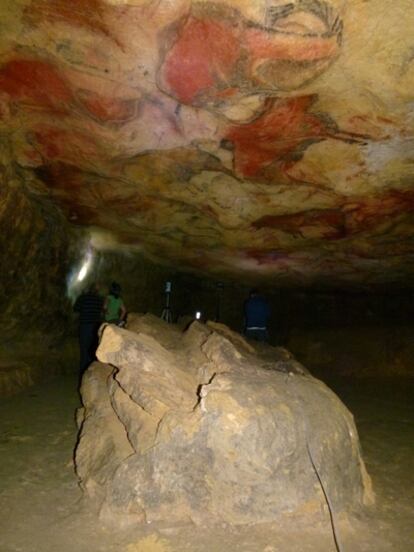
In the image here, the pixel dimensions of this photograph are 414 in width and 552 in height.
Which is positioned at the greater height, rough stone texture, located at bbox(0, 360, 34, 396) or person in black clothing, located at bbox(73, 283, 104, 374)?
person in black clothing, located at bbox(73, 283, 104, 374)

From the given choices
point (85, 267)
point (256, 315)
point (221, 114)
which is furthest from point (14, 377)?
point (221, 114)

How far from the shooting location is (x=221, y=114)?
16.5ft

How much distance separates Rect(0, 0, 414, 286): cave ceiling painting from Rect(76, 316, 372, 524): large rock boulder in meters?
2.82

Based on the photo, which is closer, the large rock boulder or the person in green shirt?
the large rock boulder

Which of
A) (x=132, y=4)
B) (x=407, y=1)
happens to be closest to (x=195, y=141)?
(x=132, y=4)

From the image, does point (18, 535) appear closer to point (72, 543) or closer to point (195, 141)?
point (72, 543)

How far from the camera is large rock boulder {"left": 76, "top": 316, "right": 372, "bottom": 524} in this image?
3.26 meters

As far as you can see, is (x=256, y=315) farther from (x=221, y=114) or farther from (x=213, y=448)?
(x=213, y=448)

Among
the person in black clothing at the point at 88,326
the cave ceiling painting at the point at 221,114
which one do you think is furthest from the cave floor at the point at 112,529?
the cave ceiling painting at the point at 221,114

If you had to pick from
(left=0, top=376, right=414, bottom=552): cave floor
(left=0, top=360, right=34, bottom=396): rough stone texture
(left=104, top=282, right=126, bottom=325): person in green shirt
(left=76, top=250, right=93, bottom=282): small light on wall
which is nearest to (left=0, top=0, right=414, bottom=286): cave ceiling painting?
(left=76, top=250, right=93, bottom=282): small light on wall

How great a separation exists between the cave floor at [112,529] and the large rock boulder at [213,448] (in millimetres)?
143

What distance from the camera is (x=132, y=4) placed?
11.7 feet

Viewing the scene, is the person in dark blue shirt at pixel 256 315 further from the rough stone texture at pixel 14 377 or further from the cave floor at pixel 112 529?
the rough stone texture at pixel 14 377

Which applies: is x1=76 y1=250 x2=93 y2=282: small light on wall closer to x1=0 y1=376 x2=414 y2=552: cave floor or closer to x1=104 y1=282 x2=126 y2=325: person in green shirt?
x1=104 y1=282 x2=126 y2=325: person in green shirt
